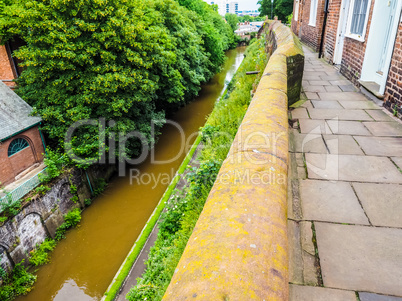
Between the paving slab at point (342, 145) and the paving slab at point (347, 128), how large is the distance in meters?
0.19

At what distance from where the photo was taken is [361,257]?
80.3 inches

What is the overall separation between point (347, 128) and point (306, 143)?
929mm

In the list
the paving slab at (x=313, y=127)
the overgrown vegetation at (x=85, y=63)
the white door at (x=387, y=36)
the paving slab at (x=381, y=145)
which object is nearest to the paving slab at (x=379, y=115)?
the paving slab at (x=381, y=145)

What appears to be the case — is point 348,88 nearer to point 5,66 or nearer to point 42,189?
point 42,189

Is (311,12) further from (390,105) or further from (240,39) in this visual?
(240,39)

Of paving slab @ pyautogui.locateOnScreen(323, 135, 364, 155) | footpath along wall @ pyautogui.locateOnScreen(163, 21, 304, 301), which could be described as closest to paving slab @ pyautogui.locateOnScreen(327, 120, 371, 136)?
paving slab @ pyautogui.locateOnScreen(323, 135, 364, 155)

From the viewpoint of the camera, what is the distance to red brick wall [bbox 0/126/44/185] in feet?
35.9

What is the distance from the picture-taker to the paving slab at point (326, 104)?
5.22m

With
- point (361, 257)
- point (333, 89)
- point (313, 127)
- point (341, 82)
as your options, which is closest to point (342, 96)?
point (333, 89)

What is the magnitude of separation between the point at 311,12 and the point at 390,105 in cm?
1177

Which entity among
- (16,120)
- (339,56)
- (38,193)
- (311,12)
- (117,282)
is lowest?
(117,282)

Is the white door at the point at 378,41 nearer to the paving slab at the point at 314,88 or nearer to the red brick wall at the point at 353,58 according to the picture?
the red brick wall at the point at 353,58

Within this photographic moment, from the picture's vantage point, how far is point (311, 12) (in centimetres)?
1444

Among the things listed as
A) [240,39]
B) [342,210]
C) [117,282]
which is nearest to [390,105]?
[342,210]
